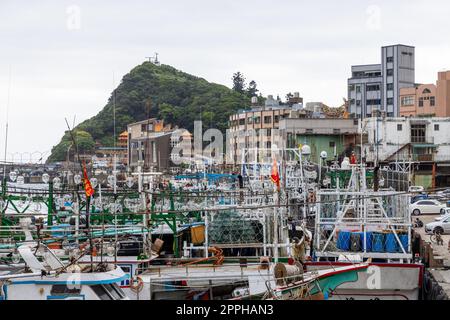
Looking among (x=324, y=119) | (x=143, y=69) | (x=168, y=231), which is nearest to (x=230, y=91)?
(x=143, y=69)

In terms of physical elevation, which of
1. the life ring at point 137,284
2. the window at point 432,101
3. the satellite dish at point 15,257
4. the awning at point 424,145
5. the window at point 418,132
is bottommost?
the life ring at point 137,284

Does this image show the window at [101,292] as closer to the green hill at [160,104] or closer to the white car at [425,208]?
the white car at [425,208]

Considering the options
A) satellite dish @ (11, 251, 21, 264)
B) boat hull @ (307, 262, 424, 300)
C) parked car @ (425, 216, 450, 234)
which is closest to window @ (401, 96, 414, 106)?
parked car @ (425, 216, 450, 234)

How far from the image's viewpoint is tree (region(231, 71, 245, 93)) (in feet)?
339

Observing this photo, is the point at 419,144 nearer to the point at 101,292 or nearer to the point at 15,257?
the point at 15,257

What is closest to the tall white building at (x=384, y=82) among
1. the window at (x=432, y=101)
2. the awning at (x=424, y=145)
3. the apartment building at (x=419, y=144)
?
the window at (x=432, y=101)

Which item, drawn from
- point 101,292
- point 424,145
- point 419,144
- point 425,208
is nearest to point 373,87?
point 419,144

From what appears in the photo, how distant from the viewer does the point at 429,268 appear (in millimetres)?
20500

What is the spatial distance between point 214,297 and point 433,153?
138 feet

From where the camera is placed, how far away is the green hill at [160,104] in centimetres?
8012

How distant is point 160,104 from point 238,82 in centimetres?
1953

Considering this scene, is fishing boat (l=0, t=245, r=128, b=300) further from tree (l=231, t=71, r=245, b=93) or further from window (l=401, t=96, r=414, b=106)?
tree (l=231, t=71, r=245, b=93)

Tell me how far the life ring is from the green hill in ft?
190

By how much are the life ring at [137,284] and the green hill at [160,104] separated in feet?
190
